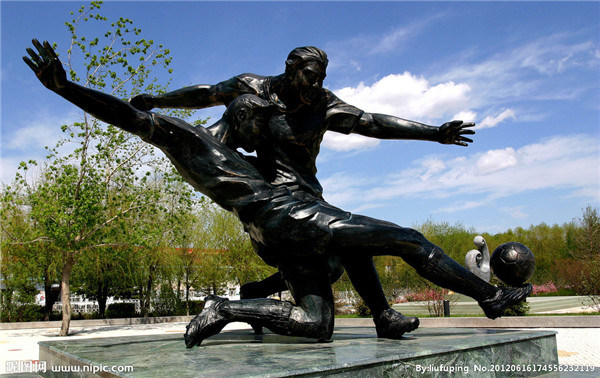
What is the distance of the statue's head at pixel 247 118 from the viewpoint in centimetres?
390

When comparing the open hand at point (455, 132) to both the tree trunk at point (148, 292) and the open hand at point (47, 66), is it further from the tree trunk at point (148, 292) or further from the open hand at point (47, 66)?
the tree trunk at point (148, 292)

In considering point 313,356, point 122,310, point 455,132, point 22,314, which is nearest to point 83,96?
point 313,356

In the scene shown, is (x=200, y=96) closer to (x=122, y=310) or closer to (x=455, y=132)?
(x=455, y=132)

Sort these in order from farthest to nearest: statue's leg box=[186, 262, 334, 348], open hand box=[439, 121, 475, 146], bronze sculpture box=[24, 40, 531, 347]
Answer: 1. open hand box=[439, 121, 475, 146]
2. bronze sculpture box=[24, 40, 531, 347]
3. statue's leg box=[186, 262, 334, 348]

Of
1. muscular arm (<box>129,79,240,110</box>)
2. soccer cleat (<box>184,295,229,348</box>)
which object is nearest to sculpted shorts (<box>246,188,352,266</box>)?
soccer cleat (<box>184,295,229,348</box>)

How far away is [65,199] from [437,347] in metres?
14.3

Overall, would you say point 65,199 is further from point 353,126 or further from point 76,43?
point 353,126

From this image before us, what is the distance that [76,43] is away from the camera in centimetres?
1466

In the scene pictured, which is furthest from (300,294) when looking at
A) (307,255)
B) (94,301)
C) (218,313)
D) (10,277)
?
(94,301)

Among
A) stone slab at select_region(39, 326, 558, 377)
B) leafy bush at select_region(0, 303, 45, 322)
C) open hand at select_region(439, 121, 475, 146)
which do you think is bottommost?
leafy bush at select_region(0, 303, 45, 322)

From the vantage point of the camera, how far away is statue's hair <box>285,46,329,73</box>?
13.0ft

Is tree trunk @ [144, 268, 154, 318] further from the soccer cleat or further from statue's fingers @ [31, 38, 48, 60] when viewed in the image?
statue's fingers @ [31, 38, 48, 60]

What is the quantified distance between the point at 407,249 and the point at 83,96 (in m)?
2.57

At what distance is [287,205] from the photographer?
11.9ft
